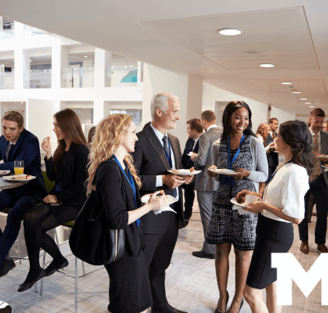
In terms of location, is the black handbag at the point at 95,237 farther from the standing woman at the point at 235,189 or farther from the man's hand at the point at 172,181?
the standing woman at the point at 235,189

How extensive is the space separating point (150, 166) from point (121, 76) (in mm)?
15153

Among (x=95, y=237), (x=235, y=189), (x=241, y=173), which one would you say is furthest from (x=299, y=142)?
(x=95, y=237)

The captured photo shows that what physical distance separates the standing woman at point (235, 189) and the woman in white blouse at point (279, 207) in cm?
50

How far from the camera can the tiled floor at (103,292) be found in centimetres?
280

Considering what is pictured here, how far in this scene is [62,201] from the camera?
287 centimetres

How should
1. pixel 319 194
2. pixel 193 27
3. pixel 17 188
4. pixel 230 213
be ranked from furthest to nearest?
Answer: pixel 319 194, pixel 193 27, pixel 17 188, pixel 230 213

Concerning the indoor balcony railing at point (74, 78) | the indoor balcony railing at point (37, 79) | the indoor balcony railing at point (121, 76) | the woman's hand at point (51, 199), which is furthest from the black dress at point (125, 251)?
the indoor balcony railing at point (37, 79)

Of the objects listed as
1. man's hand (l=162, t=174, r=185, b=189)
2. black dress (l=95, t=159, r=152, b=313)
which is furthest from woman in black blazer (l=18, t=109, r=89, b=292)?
black dress (l=95, t=159, r=152, b=313)

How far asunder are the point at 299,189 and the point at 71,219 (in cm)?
190

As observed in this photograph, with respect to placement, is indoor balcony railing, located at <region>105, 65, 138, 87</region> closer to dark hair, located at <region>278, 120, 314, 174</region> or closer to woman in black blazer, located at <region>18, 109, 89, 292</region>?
woman in black blazer, located at <region>18, 109, 89, 292</region>

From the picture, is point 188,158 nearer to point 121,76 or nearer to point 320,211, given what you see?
point 320,211

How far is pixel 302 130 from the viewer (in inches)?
75.9

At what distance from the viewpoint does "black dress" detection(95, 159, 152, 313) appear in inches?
65.7

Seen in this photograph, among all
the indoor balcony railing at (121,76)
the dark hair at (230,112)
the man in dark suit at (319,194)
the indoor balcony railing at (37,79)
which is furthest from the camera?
the indoor balcony railing at (37,79)
